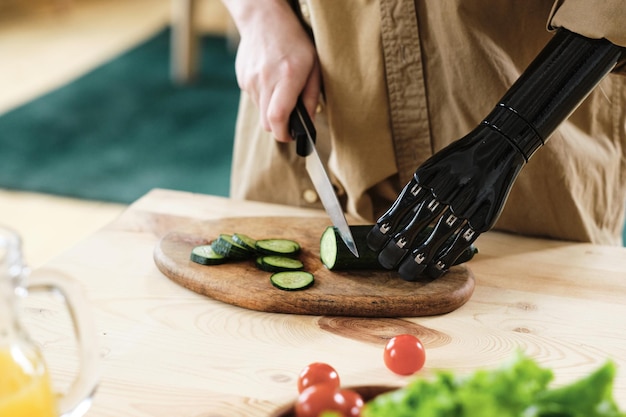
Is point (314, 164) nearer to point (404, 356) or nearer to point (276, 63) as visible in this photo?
point (276, 63)

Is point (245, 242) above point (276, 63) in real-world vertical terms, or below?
below

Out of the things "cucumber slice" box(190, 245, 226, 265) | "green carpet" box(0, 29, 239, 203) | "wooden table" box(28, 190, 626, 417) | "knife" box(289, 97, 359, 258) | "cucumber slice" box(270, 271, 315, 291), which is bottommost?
"green carpet" box(0, 29, 239, 203)

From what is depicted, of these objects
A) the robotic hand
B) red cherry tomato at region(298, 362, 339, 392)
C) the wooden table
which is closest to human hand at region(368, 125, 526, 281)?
the robotic hand

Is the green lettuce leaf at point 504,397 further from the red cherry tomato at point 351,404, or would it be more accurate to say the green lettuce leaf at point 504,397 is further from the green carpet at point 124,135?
the green carpet at point 124,135

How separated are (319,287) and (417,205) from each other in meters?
0.19

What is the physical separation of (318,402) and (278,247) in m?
0.61

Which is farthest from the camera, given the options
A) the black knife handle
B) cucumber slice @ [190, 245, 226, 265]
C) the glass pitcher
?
the black knife handle

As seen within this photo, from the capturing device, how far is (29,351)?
30.1 inches

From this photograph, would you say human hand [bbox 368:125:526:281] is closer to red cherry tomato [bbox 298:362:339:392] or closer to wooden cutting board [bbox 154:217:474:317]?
wooden cutting board [bbox 154:217:474:317]

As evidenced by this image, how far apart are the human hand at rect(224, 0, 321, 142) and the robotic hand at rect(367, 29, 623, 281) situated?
344 millimetres

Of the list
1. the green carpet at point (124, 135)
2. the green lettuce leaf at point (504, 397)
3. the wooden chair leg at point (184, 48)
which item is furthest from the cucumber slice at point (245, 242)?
the wooden chair leg at point (184, 48)

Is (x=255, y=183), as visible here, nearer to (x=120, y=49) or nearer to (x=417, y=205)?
(x=417, y=205)

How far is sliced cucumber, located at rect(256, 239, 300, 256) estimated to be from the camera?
133 cm

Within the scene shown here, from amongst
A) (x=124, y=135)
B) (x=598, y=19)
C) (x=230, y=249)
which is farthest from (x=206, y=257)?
(x=124, y=135)
